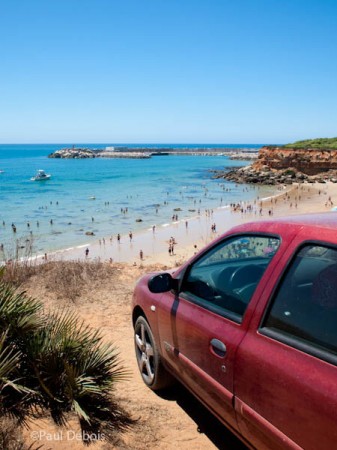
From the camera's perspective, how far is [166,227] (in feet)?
97.0

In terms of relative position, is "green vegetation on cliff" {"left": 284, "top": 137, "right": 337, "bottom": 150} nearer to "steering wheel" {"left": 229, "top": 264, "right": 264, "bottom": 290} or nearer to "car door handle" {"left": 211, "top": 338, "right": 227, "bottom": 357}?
"steering wheel" {"left": 229, "top": 264, "right": 264, "bottom": 290}

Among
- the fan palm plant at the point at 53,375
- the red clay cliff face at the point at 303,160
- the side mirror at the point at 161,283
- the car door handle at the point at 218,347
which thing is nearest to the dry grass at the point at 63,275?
the fan palm plant at the point at 53,375

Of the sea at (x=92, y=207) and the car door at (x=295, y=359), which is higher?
the car door at (x=295, y=359)

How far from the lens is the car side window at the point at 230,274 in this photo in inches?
106

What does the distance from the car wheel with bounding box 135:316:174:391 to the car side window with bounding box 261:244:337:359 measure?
1873 mm

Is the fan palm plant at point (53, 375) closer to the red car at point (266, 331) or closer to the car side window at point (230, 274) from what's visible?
the red car at point (266, 331)

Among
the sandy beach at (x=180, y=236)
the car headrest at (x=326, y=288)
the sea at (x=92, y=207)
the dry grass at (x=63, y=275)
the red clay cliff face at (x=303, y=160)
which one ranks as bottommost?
the sea at (x=92, y=207)

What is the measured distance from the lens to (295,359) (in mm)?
2078

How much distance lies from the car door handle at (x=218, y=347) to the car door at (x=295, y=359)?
0.52 ft

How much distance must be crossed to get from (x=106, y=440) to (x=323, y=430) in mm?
1952

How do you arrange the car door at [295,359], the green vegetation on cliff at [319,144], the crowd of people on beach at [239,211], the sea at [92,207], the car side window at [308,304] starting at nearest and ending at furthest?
the car door at [295,359] → the car side window at [308,304] → the crowd of people on beach at [239,211] → the sea at [92,207] → the green vegetation on cliff at [319,144]

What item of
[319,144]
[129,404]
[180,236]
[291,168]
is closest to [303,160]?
[291,168]

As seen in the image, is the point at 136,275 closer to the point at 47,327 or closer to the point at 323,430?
the point at 47,327

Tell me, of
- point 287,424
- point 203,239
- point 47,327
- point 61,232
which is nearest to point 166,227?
point 203,239
